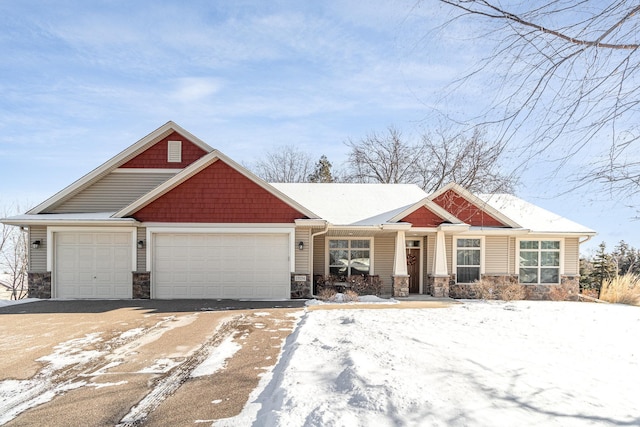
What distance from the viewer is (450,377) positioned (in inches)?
184

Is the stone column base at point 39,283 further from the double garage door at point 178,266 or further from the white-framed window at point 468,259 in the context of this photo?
the white-framed window at point 468,259

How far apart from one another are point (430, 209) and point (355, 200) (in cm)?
371

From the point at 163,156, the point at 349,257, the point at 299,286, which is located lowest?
the point at 299,286

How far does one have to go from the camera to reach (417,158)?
2912 centimetres

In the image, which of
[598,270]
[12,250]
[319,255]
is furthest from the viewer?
[12,250]

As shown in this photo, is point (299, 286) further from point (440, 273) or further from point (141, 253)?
point (141, 253)

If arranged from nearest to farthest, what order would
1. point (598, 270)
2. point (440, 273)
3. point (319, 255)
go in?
point (440, 273) → point (319, 255) → point (598, 270)

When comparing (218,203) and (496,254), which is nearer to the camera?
(218,203)

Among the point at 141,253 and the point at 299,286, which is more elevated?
the point at 141,253

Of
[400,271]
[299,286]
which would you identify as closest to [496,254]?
[400,271]

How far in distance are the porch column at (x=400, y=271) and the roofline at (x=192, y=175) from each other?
10.9ft

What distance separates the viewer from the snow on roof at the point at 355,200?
50.0ft

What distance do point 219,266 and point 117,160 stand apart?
5.34 m

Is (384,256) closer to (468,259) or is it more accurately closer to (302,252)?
(468,259)
